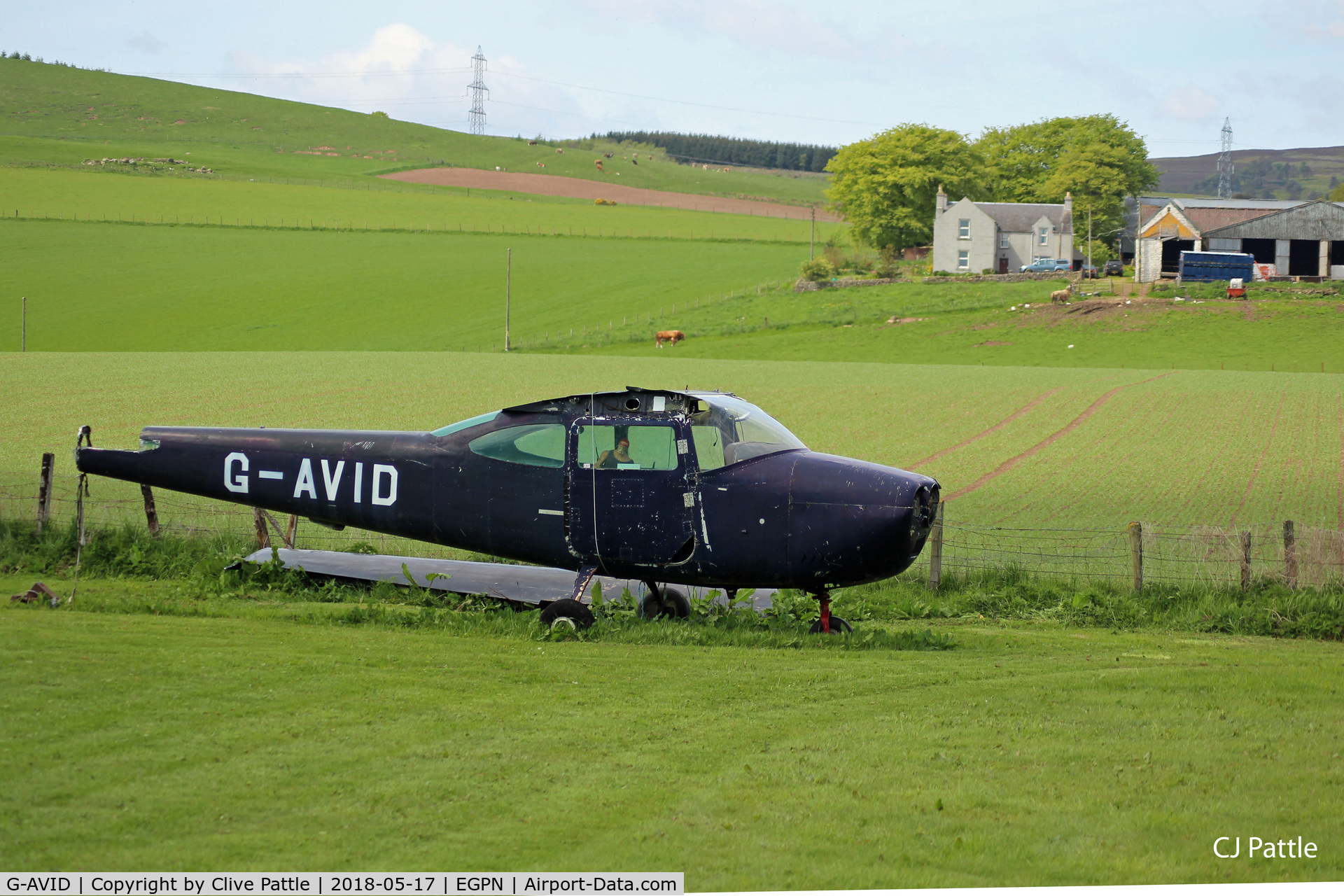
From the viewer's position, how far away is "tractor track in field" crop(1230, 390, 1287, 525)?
838 inches

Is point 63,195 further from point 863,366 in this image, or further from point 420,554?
point 420,554

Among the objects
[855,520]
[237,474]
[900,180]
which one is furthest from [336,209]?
[855,520]

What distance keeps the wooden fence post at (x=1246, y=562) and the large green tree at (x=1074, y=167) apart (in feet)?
312

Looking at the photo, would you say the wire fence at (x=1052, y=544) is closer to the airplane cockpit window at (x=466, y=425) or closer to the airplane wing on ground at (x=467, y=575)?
the airplane wing on ground at (x=467, y=575)

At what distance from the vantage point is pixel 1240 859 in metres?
5.24

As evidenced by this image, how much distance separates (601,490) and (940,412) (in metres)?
26.9

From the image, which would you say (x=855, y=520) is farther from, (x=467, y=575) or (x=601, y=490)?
(x=467, y=575)

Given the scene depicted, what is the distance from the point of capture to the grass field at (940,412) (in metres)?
22.8

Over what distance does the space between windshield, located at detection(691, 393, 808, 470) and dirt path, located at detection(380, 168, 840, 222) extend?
492 feet

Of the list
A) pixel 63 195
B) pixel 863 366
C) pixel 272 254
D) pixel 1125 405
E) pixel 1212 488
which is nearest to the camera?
pixel 1212 488

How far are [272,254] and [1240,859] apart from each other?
3877 inches

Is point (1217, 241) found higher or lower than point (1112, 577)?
higher

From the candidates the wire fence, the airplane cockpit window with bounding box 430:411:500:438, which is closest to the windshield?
the airplane cockpit window with bounding box 430:411:500:438

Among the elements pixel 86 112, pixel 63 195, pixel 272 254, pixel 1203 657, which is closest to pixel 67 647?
pixel 1203 657
